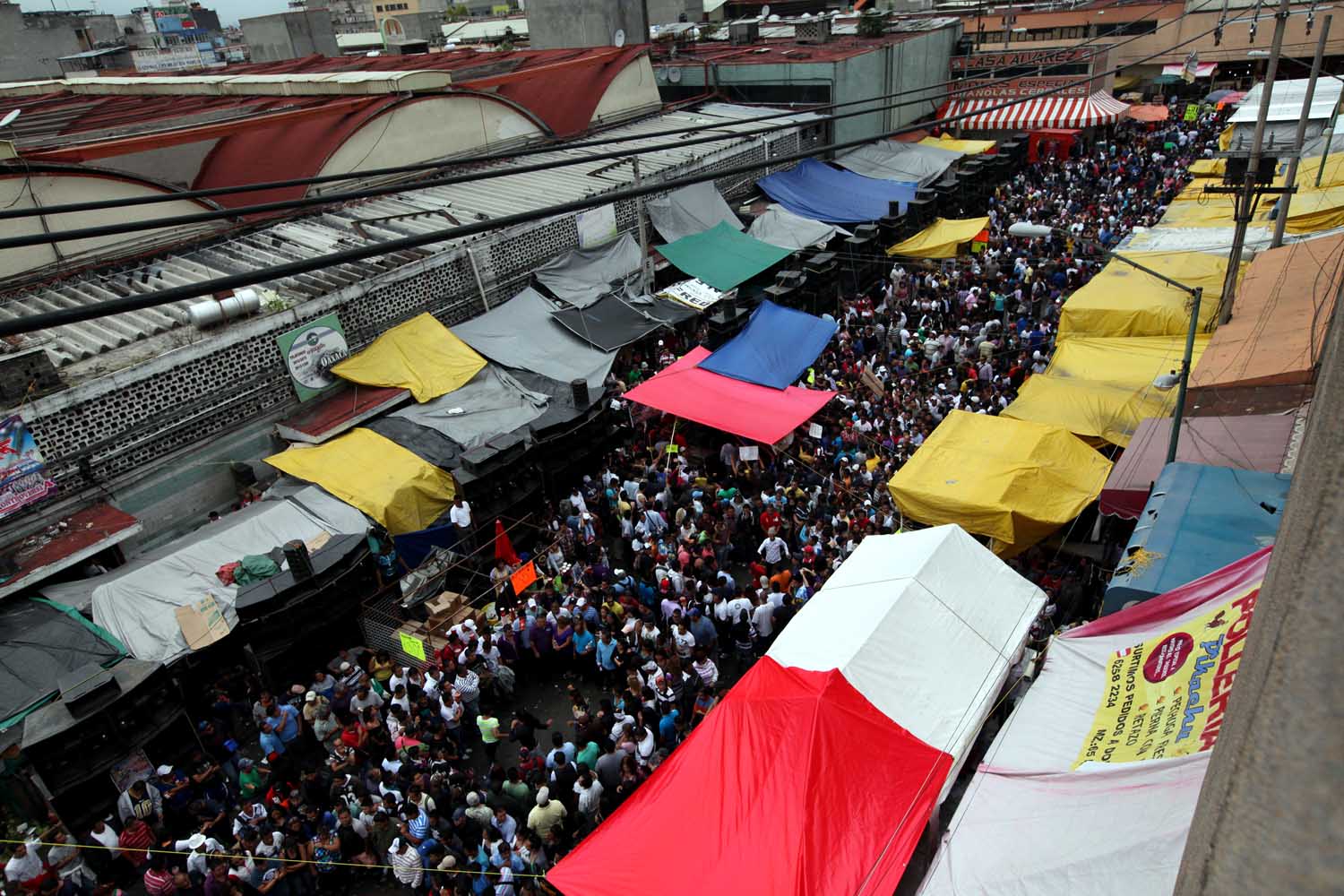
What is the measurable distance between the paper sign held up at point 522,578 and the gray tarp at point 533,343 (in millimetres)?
4657

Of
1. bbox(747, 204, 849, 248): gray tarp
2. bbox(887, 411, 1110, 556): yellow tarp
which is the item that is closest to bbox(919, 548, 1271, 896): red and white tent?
bbox(887, 411, 1110, 556): yellow tarp

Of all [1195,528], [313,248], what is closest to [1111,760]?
[1195,528]

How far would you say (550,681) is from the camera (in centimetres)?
1038

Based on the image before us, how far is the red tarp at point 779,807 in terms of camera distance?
586 cm

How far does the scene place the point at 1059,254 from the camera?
2098 centimetres

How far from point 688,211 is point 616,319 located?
5.14 meters

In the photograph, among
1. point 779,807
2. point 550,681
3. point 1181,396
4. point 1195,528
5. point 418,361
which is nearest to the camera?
point 779,807

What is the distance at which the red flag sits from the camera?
12.1m

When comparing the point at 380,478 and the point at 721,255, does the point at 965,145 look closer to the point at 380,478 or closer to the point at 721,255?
the point at 721,255

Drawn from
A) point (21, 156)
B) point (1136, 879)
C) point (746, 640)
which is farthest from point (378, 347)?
point (1136, 879)

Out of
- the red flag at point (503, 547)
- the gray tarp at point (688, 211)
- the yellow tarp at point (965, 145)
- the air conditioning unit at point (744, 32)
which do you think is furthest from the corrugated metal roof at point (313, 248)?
the air conditioning unit at point (744, 32)

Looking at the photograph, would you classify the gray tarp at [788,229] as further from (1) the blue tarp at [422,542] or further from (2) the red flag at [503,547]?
A: (1) the blue tarp at [422,542]

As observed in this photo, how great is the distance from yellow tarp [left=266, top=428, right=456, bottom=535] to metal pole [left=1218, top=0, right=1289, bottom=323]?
12.6 m

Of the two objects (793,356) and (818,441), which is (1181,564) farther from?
(793,356)
